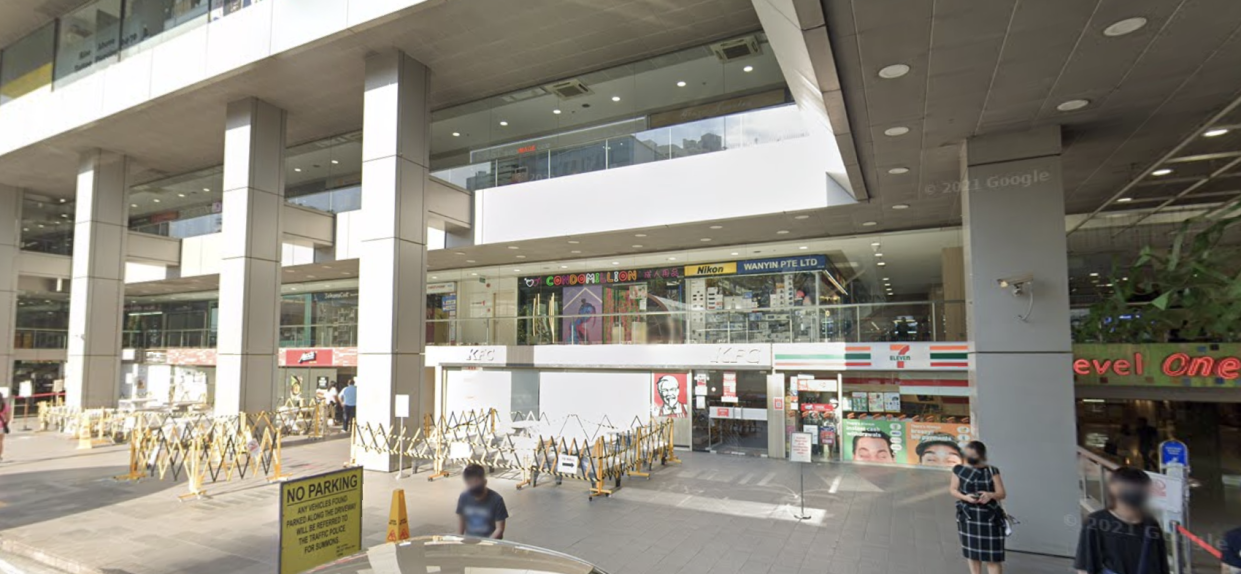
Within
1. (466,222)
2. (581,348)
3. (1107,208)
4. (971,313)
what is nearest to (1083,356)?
(1107,208)

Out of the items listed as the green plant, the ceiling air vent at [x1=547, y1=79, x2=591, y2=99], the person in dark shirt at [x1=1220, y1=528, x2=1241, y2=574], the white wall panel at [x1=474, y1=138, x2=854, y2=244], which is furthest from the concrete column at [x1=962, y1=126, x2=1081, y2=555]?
the ceiling air vent at [x1=547, y1=79, x2=591, y2=99]

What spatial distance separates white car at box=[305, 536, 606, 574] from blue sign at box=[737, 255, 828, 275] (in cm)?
1494

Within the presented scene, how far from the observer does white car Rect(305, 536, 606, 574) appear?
7.30ft

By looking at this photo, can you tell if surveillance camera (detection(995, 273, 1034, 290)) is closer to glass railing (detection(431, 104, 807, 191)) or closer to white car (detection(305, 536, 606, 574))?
glass railing (detection(431, 104, 807, 191))

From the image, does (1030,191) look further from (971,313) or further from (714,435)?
(714,435)

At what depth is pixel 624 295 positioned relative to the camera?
61.8 feet

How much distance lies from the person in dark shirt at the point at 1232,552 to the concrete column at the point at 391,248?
11631 millimetres

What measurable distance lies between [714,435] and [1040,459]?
8.34 meters

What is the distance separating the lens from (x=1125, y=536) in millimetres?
3436

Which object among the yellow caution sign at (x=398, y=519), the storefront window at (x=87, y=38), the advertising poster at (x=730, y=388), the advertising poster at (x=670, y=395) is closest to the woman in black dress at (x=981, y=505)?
the yellow caution sign at (x=398, y=519)

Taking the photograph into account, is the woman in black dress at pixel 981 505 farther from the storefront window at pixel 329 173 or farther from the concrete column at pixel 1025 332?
the storefront window at pixel 329 173

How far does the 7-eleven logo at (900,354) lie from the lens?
41.4ft

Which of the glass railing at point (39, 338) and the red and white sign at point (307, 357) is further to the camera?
the glass railing at point (39, 338)

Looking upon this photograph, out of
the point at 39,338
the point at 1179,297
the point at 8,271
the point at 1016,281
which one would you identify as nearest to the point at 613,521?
the point at 1016,281
